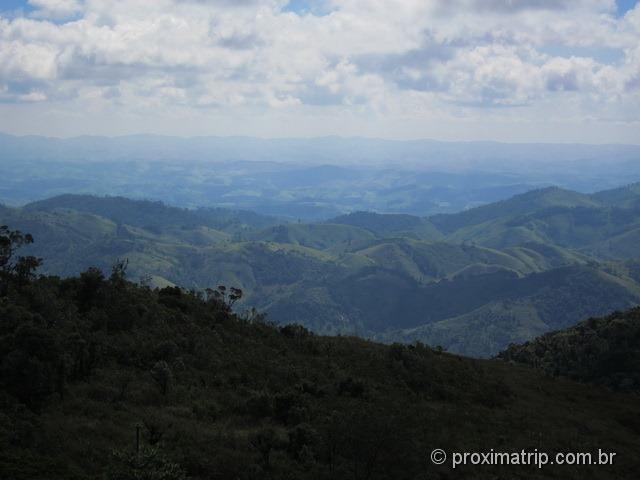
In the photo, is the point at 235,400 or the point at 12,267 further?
the point at 12,267

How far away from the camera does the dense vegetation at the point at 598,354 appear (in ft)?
244

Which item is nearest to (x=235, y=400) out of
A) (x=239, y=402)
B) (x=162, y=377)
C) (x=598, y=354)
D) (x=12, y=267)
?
(x=239, y=402)

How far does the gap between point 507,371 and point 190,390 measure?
34517 mm

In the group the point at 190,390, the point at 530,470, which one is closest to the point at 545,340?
the point at 530,470

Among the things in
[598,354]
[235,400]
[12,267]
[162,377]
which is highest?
[12,267]

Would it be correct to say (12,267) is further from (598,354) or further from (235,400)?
(598,354)

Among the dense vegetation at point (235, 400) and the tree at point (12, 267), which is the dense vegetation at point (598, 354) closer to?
the dense vegetation at point (235, 400)

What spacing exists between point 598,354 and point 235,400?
217 feet

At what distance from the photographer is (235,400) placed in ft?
108

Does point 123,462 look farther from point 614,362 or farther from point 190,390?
point 614,362

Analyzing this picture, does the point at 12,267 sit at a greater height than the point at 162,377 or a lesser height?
greater

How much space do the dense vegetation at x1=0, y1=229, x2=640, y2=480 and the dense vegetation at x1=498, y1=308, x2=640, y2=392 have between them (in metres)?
27.0

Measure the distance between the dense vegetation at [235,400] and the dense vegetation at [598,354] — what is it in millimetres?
27003

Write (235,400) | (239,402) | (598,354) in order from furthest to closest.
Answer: (598,354) < (235,400) < (239,402)
